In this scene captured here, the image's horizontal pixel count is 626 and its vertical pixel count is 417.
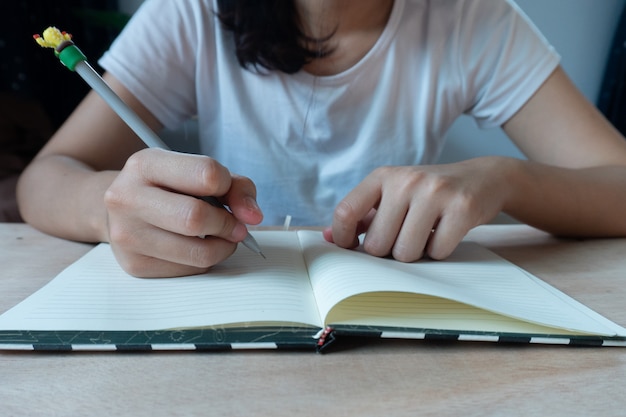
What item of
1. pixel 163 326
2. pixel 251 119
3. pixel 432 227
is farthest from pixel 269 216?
pixel 163 326

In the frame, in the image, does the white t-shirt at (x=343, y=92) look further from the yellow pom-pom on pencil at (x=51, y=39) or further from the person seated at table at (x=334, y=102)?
the yellow pom-pom on pencil at (x=51, y=39)

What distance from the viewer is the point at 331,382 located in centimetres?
29

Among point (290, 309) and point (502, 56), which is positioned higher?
point (290, 309)

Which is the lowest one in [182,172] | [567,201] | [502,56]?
[567,201]

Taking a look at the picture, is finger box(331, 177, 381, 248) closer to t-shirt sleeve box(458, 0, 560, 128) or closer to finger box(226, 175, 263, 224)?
finger box(226, 175, 263, 224)

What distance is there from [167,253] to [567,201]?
447 millimetres

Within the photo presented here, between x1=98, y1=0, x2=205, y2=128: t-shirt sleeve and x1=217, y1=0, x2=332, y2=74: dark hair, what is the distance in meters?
0.06

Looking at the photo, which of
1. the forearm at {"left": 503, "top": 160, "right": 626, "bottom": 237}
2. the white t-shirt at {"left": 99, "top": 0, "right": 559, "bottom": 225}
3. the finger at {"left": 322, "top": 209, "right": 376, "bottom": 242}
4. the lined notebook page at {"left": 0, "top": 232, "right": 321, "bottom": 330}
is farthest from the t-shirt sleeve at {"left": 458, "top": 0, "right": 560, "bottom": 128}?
the lined notebook page at {"left": 0, "top": 232, "right": 321, "bottom": 330}

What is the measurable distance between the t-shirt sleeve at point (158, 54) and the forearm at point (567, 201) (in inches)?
19.5

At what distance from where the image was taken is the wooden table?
269mm

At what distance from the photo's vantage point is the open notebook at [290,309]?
32 centimetres

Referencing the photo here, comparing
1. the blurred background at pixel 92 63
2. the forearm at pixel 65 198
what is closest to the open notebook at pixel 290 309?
the forearm at pixel 65 198

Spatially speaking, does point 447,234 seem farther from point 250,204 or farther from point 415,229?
point 250,204

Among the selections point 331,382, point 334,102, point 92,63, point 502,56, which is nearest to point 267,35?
point 334,102
